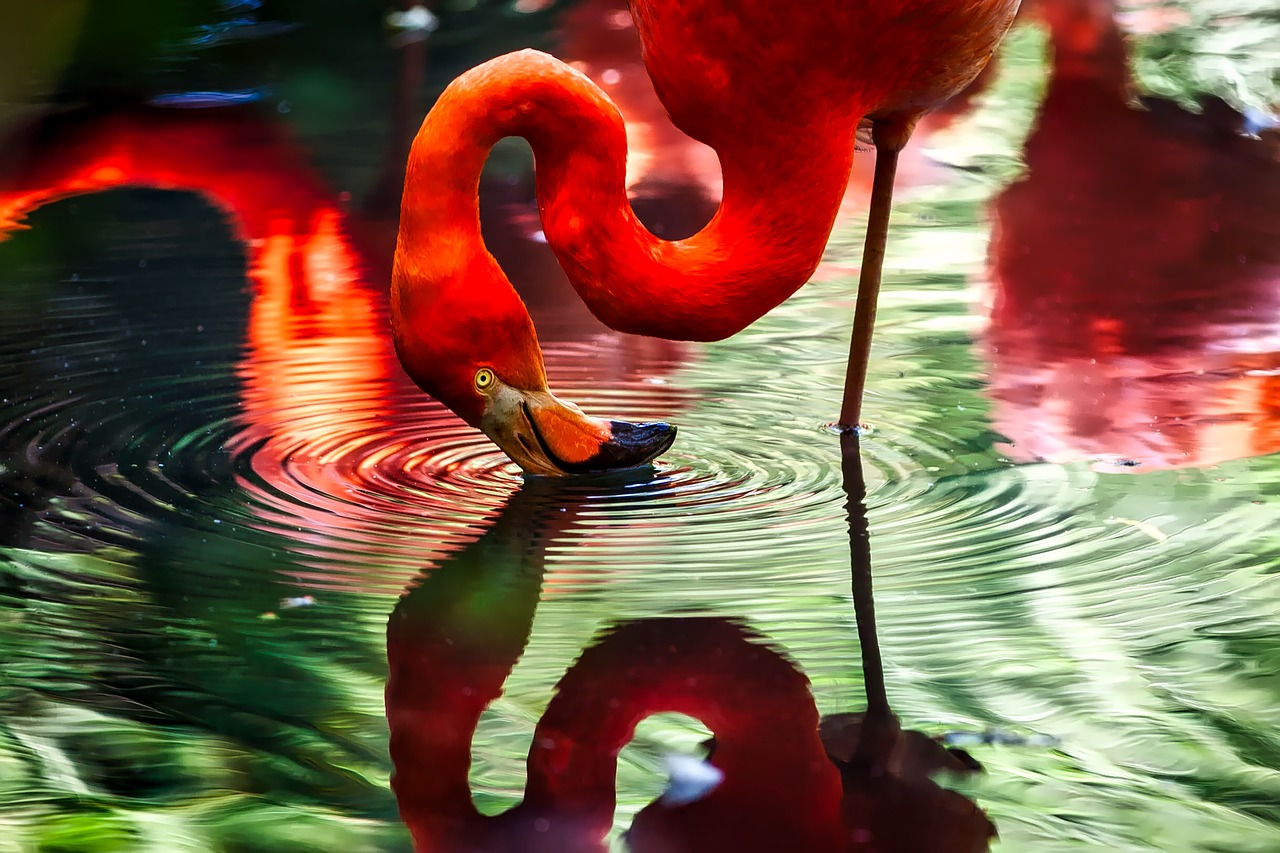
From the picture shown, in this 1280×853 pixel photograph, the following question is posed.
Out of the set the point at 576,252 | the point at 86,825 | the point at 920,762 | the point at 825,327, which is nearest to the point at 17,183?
the point at 825,327

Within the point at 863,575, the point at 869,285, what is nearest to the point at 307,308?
the point at 869,285

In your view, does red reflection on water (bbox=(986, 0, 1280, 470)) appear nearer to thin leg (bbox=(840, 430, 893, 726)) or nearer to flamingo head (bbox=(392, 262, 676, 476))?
thin leg (bbox=(840, 430, 893, 726))

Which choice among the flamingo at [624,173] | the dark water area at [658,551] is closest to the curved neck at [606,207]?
the flamingo at [624,173]

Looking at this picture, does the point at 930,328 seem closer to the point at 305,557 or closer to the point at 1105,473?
the point at 1105,473

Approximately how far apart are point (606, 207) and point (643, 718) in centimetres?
102

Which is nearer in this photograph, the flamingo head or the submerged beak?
the flamingo head

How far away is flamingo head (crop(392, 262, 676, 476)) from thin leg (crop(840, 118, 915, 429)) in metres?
0.52

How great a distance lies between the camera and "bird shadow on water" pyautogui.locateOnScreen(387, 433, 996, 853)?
1916 mm

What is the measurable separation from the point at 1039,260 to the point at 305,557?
2862 millimetres

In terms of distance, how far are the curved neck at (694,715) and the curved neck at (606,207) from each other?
0.69m

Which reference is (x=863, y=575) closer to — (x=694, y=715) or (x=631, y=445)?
(x=694, y=715)

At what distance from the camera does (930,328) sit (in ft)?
13.6

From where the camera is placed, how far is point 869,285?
11.4ft

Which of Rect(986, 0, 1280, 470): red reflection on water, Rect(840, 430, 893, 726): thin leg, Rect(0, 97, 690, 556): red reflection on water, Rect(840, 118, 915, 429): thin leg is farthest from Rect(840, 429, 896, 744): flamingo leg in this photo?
Rect(0, 97, 690, 556): red reflection on water
